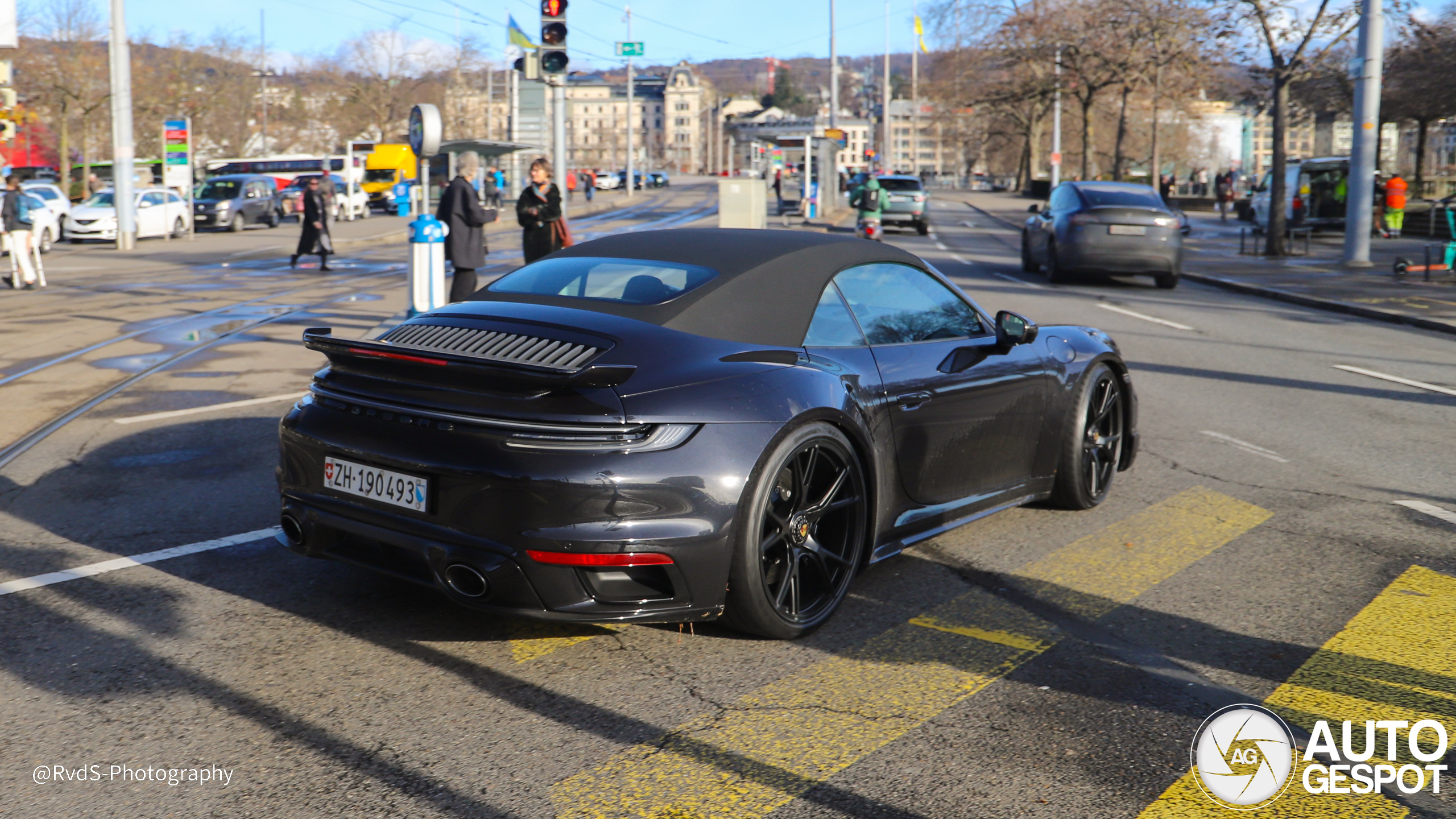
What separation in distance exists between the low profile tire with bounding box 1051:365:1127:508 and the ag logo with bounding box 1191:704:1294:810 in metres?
2.24

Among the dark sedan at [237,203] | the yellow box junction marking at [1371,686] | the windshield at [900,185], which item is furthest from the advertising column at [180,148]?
the yellow box junction marking at [1371,686]

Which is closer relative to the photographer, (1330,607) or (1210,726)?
(1210,726)

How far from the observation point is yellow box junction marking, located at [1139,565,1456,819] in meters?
2.96

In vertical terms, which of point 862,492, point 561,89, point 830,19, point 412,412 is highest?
point 830,19

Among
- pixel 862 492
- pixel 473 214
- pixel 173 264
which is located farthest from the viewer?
pixel 173 264

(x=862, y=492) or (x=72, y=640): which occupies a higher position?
(x=862, y=492)

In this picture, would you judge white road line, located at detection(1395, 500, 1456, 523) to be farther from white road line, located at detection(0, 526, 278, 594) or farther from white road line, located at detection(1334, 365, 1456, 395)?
white road line, located at detection(0, 526, 278, 594)

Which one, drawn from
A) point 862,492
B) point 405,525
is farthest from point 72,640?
point 862,492

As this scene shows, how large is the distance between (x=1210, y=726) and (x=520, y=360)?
224 centimetres

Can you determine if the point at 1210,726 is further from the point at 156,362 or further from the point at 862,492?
the point at 156,362

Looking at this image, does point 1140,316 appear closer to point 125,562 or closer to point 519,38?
point 125,562

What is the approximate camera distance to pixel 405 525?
3.75 meters

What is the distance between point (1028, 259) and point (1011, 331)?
17242 millimetres

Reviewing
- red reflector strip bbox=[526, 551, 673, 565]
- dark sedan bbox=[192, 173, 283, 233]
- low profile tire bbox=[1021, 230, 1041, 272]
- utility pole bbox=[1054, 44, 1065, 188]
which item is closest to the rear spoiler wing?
red reflector strip bbox=[526, 551, 673, 565]
